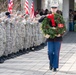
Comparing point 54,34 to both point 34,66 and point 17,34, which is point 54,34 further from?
point 17,34

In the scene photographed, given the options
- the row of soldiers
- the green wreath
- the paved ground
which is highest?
the green wreath

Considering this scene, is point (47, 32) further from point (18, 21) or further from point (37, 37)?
point (37, 37)

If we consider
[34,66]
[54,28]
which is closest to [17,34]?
[34,66]

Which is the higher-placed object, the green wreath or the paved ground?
the green wreath

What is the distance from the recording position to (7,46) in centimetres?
1269

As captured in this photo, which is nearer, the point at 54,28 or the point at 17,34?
the point at 54,28

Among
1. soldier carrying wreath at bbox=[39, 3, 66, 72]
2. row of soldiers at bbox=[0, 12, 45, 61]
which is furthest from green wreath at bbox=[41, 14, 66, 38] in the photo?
row of soldiers at bbox=[0, 12, 45, 61]

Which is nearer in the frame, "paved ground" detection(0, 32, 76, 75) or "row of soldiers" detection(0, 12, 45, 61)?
"paved ground" detection(0, 32, 76, 75)

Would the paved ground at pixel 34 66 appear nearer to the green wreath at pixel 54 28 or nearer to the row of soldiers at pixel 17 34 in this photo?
the row of soldiers at pixel 17 34

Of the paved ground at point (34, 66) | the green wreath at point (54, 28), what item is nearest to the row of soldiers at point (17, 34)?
the paved ground at point (34, 66)

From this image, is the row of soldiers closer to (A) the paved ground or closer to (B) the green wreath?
(A) the paved ground

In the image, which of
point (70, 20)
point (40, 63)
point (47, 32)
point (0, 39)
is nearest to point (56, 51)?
point (47, 32)

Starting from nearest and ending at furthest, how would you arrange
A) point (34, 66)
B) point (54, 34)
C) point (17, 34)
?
point (54, 34)
point (34, 66)
point (17, 34)

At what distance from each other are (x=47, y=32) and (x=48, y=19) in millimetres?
366
